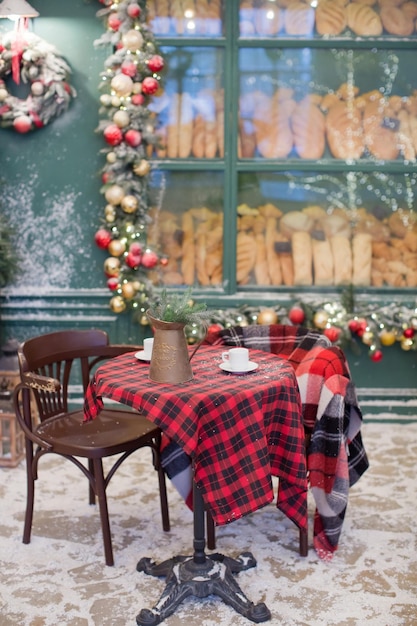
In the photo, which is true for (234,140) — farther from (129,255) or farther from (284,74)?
(129,255)

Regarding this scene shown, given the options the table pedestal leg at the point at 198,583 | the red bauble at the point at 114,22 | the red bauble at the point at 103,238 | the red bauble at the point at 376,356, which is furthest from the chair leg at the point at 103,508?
the red bauble at the point at 114,22

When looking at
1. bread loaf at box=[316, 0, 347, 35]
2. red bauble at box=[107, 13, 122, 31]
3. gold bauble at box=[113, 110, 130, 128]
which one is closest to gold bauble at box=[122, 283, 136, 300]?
gold bauble at box=[113, 110, 130, 128]

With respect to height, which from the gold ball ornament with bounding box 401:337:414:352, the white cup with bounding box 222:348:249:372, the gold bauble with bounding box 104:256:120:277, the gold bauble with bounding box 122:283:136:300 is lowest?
the gold ball ornament with bounding box 401:337:414:352

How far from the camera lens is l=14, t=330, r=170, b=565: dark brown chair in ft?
9.51

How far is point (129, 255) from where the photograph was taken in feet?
14.2

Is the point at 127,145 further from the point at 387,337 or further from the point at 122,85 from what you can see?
the point at 387,337

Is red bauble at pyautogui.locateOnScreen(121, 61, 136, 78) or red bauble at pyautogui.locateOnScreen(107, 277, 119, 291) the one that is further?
red bauble at pyautogui.locateOnScreen(107, 277, 119, 291)

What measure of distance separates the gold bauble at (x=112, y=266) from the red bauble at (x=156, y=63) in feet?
3.45

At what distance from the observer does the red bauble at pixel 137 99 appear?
4.23 meters

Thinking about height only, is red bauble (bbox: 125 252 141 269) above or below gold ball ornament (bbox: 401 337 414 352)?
above

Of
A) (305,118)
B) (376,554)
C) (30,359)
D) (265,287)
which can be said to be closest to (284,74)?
(305,118)

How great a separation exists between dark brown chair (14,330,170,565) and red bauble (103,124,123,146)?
1.32 metres

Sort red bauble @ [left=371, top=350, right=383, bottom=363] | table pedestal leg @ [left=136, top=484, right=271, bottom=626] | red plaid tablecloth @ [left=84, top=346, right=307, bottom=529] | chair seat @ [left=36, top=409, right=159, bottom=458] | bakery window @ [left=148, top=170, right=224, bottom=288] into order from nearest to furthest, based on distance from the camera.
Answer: red plaid tablecloth @ [left=84, top=346, right=307, bottom=529], table pedestal leg @ [left=136, top=484, right=271, bottom=626], chair seat @ [left=36, top=409, right=159, bottom=458], red bauble @ [left=371, top=350, right=383, bottom=363], bakery window @ [left=148, top=170, right=224, bottom=288]

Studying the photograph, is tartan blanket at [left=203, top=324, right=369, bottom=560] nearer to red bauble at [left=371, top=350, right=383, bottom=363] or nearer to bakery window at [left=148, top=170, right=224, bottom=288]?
red bauble at [left=371, top=350, right=383, bottom=363]
